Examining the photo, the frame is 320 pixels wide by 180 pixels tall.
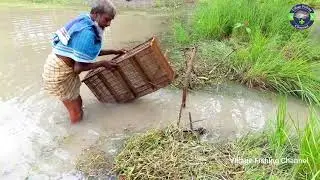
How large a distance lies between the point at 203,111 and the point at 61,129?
150cm

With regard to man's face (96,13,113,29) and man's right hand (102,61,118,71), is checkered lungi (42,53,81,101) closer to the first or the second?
man's right hand (102,61,118,71)

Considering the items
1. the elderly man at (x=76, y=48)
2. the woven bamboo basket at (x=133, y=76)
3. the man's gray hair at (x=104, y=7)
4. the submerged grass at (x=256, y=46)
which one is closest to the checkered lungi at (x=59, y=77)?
the elderly man at (x=76, y=48)

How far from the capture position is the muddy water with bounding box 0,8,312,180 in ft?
11.8

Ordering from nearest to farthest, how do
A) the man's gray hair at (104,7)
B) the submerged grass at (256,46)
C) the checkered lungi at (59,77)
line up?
the man's gray hair at (104,7) → the checkered lungi at (59,77) → the submerged grass at (256,46)

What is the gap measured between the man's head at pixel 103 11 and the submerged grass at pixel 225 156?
1.05 metres

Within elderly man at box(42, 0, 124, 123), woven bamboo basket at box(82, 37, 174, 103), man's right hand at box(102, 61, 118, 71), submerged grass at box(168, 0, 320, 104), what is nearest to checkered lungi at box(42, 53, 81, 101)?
elderly man at box(42, 0, 124, 123)

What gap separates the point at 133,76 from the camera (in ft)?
13.3

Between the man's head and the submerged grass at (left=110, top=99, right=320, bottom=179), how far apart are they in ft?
3.44

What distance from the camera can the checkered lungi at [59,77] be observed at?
371cm

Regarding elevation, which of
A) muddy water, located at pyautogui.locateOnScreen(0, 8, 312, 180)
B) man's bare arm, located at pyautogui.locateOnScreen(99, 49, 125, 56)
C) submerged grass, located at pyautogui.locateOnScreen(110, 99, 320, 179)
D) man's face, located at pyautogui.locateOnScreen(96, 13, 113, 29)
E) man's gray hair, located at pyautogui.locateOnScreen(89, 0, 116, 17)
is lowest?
muddy water, located at pyautogui.locateOnScreen(0, 8, 312, 180)

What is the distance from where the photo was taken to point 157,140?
350 centimetres

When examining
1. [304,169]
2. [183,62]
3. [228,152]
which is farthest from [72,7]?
[304,169]

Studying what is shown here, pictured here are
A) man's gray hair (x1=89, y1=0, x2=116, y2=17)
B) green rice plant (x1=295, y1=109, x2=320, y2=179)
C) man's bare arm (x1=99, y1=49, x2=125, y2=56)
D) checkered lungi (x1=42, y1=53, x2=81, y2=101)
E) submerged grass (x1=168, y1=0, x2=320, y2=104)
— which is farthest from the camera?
submerged grass (x1=168, y1=0, x2=320, y2=104)

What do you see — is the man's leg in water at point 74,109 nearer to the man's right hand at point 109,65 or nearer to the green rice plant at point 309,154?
the man's right hand at point 109,65
